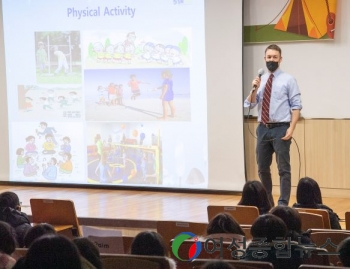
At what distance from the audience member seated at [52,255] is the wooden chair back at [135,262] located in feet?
2.69

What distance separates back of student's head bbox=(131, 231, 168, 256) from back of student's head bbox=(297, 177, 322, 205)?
2.00 meters

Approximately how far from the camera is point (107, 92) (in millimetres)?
9031

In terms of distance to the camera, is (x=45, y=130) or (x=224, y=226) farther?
(x=45, y=130)

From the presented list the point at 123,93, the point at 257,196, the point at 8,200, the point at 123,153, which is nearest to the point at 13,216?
the point at 8,200

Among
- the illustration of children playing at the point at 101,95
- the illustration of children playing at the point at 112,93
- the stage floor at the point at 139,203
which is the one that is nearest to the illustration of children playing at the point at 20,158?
the stage floor at the point at 139,203

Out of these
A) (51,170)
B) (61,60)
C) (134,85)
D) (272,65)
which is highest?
(61,60)

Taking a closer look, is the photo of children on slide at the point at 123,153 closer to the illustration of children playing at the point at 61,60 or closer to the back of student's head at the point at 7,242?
the illustration of children playing at the point at 61,60

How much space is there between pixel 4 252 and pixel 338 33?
211 inches

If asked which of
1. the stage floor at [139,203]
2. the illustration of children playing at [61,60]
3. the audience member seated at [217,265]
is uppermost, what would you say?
the illustration of children playing at [61,60]

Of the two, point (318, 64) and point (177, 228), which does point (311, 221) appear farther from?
point (318, 64)

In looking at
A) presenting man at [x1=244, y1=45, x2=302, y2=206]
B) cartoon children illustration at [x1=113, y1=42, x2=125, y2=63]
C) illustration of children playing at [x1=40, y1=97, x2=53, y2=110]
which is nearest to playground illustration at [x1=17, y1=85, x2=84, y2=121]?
illustration of children playing at [x1=40, y1=97, x2=53, y2=110]

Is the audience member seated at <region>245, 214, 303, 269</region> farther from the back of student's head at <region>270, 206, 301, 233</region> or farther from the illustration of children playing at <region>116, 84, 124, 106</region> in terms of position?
the illustration of children playing at <region>116, 84, 124, 106</region>

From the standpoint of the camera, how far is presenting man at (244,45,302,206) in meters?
6.85

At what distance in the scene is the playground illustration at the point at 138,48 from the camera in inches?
339
